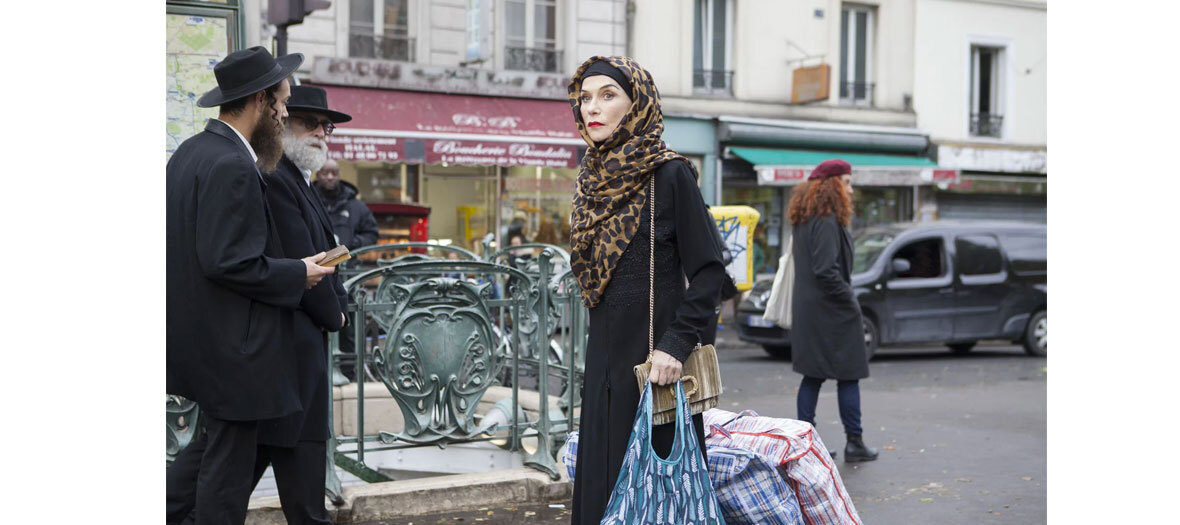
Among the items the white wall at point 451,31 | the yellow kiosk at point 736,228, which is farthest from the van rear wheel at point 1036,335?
the white wall at point 451,31

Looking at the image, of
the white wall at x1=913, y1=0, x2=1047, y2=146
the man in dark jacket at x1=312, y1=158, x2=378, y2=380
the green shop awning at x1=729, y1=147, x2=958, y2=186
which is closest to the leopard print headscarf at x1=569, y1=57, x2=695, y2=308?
the man in dark jacket at x1=312, y1=158, x2=378, y2=380

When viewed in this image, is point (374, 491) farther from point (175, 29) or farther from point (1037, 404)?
point (1037, 404)

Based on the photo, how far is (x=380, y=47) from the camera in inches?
706

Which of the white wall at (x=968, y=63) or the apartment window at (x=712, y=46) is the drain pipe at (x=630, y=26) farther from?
the white wall at (x=968, y=63)

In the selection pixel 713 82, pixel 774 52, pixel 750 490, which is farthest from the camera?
pixel 774 52

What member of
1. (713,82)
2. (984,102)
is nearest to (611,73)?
(713,82)

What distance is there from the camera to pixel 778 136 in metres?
21.5

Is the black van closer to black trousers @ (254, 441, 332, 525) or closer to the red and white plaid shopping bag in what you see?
the red and white plaid shopping bag

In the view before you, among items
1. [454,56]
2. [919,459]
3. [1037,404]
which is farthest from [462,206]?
[919,459]

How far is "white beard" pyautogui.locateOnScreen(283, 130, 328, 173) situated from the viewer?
13.8 feet

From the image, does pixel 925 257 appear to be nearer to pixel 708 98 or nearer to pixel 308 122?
A: pixel 708 98

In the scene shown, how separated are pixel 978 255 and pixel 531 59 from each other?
8.72 meters

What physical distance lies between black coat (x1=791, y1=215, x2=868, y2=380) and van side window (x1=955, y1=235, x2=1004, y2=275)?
740 cm

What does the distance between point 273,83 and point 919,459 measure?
486cm
